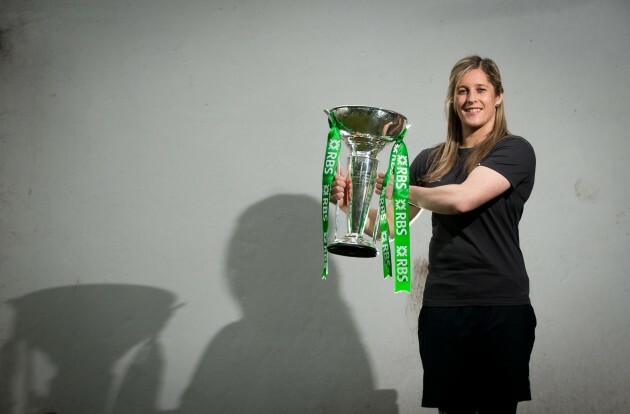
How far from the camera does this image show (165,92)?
92.0 inches

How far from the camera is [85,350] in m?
2.18

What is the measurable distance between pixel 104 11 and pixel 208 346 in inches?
57.5

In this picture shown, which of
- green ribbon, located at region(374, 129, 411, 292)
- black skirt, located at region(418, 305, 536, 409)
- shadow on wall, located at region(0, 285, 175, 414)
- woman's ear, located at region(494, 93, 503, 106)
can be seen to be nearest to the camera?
black skirt, located at region(418, 305, 536, 409)

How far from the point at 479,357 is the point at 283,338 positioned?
3.65 feet

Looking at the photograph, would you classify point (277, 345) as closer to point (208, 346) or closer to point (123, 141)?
point (208, 346)

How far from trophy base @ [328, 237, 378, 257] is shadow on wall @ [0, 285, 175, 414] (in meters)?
1.05

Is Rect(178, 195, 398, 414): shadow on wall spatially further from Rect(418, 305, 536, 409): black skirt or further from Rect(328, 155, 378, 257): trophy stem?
Rect(418, 305, 536, 409): black skirt

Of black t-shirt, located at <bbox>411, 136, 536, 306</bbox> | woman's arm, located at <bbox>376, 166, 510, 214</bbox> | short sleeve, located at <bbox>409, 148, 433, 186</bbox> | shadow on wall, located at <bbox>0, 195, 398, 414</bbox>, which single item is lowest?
shadow on wall, located at <bbox>0, 195, 398, 414</bbox>

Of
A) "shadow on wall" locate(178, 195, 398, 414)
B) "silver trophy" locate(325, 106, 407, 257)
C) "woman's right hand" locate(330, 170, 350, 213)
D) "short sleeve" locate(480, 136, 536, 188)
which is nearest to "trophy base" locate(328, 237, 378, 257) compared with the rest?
"silver trophy" locate(325, 106, 407, 257)

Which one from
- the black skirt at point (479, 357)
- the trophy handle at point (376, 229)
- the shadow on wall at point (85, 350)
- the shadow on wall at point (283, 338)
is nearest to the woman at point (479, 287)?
the black skirt at point (479, 357)

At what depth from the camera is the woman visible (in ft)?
4.28

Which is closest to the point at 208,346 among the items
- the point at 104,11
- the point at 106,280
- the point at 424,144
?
the point at 106,280

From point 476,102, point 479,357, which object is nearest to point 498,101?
point 476,102

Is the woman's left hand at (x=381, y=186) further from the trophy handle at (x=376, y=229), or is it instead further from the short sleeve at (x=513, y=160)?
the short sleeve at (x=513, y=160)
